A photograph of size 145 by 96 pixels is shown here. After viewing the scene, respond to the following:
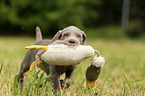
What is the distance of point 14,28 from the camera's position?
46.3ft

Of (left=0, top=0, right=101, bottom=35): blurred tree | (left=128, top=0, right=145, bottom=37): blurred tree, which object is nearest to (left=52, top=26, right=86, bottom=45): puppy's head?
(left=0, top=0, right=101, bottom=35): blurred tree

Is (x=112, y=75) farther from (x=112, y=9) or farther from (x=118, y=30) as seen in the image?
(x=112, y=9)

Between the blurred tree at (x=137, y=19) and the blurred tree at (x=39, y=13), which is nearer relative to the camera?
the blurred tree at (x=39, y=13)

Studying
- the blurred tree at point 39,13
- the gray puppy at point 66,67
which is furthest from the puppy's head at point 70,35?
the blurred tree at point 39,13

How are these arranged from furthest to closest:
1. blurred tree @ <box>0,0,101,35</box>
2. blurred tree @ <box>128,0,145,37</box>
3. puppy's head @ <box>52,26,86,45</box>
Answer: blurred tree @ <box>128,0,145,37</box>, blurred tree @ <box>0,0,101,35</box>, puppy's head @ <box>52,26,86,45</box>

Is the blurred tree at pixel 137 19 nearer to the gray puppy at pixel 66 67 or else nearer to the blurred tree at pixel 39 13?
the blurred tree at pixel 39 13

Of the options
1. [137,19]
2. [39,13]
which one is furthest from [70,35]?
[137,19]

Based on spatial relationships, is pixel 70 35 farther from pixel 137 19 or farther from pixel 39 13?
pixel 137 19

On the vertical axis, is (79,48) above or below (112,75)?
above

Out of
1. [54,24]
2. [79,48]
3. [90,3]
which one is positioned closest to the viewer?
[79,48]

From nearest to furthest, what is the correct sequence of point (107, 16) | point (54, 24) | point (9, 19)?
1. point (9, 19)
2. point (54, 24)
3. point (107, 16)

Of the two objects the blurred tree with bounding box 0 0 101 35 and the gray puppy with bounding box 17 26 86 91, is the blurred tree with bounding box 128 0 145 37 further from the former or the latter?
the gray puppy with bounding box 17 26 86 91

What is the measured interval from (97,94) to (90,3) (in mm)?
14468

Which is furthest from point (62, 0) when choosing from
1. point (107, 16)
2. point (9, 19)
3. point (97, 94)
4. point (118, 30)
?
point (97, 94)
